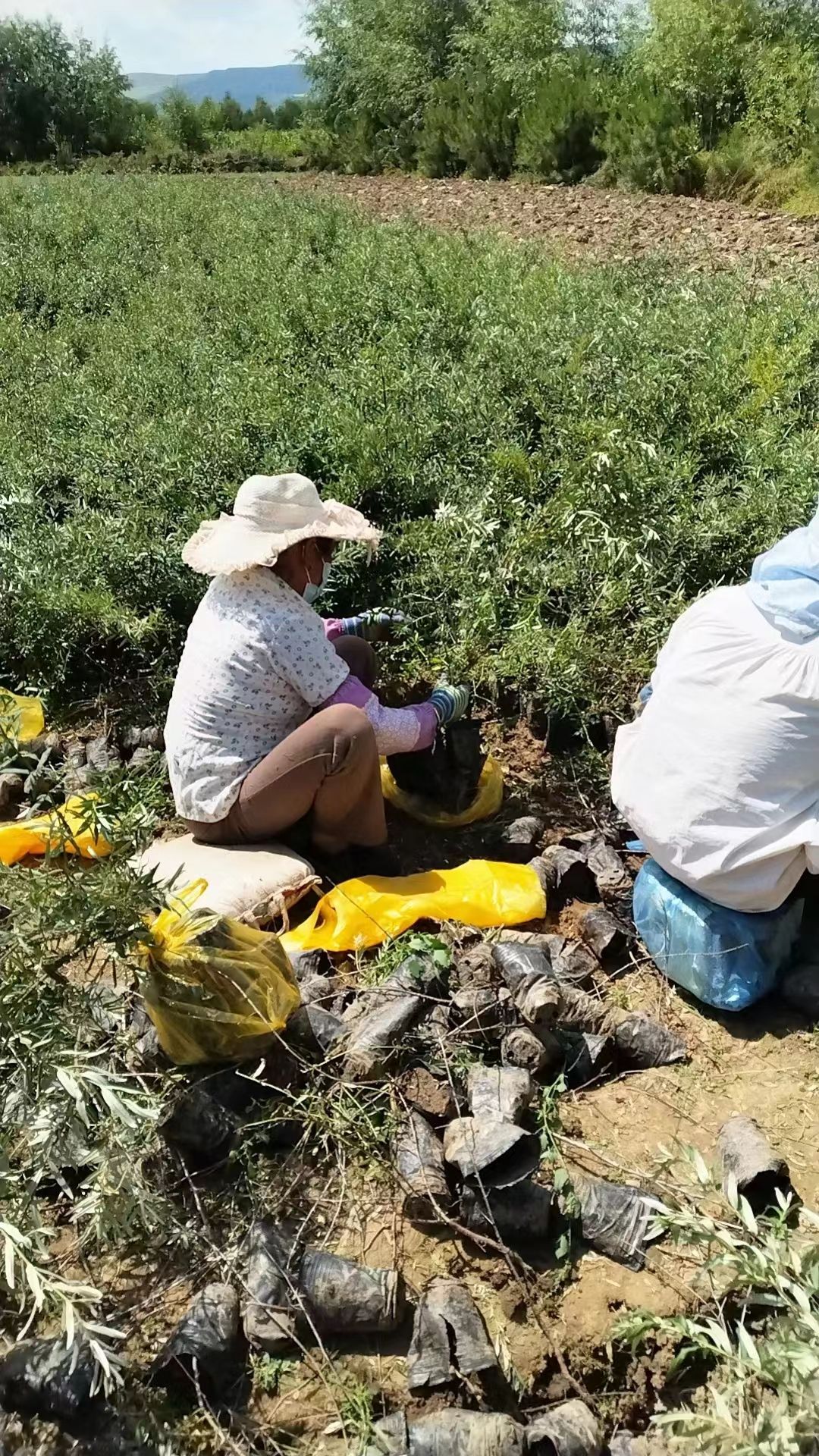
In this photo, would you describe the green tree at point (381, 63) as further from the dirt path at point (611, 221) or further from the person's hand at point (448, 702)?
the person's hand at point (448, 702)

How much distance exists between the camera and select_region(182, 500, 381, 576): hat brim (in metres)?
3.22

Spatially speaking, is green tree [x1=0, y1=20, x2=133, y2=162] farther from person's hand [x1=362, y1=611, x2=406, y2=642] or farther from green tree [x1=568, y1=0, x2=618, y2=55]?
person's hand [x1=362, y1=611, x2=406, y2=642]

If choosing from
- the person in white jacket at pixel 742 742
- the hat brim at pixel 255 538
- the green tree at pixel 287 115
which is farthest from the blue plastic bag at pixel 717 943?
the green tree at pixel 287 115

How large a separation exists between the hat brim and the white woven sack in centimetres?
89

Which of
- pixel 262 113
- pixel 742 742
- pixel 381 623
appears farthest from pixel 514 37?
pixel 742 742

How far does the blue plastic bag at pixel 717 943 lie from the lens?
2.96 metres

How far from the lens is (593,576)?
14.2ft

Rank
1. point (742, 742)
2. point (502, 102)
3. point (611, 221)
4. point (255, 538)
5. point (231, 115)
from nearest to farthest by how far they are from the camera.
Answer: point (742, 742), point (255, 538), point (611, 221), point (502, 102), point (231, 115)

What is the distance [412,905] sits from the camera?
3381 millimetres

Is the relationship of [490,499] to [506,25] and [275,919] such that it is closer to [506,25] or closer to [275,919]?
[275,919]

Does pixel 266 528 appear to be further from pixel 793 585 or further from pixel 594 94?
pixel 594 94

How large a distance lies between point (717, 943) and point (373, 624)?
1984 mm

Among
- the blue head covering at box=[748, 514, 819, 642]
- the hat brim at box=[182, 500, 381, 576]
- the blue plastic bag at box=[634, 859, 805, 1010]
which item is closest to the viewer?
the blue head covering at box=[748, 514, 819, 642]

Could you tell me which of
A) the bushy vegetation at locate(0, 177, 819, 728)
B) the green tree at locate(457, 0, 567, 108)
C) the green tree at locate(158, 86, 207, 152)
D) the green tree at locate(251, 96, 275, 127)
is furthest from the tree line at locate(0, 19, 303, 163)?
the bushy vegetation at locate(0, 177, 819, 728)
